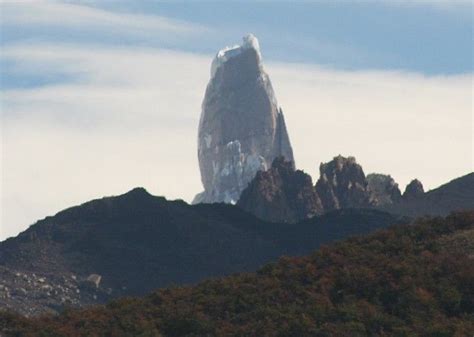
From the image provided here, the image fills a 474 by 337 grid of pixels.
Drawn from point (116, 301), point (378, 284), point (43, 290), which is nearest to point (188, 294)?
point (116, 301)

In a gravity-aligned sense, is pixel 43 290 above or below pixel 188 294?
above

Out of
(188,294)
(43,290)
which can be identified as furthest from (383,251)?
(43,290)

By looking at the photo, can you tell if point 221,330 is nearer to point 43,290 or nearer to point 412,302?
point 412,302

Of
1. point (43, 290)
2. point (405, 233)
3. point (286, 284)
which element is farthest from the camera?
point (43, 290)

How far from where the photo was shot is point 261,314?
8112 cm

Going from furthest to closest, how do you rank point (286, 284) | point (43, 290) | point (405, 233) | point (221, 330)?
point (43, 290) → point (405, 233) → point (286, 284) → point (221, 330)

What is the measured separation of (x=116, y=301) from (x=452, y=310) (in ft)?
52.6

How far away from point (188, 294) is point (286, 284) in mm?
4561

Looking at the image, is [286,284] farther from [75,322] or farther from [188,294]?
[75,322]

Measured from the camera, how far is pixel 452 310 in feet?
263

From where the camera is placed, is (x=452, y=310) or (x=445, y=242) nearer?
(x=452, y=310)

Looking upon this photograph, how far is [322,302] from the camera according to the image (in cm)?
8112

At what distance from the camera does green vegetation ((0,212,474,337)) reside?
77.9 metres

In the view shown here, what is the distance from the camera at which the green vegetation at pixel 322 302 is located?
256ft
